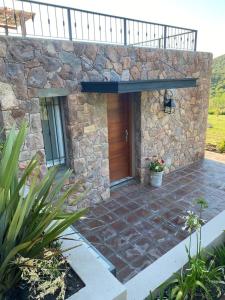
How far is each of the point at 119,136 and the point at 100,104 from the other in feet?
3.51

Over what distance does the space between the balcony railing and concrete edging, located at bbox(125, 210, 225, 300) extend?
3247mm

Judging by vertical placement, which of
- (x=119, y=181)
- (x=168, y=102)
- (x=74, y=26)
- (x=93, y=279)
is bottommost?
(x=119, y=181)

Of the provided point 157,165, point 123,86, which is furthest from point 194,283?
point 157,165

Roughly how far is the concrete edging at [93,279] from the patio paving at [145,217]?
1251 millimetres

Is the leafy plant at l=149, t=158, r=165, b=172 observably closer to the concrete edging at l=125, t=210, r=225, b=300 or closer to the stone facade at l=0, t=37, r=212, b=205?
the stone facade at l=0, t=37, r=212, b=205

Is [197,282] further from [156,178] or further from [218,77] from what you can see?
[218,77]

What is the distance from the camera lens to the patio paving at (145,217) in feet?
10.1

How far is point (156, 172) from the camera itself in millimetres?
4902

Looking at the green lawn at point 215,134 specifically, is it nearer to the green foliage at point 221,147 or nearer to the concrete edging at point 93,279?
the green foliage at point 221,147

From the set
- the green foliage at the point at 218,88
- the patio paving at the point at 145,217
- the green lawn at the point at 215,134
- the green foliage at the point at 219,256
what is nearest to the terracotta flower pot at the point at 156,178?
the patio paving at the point at 145,217

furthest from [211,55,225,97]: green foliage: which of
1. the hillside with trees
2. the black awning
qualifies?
the black awning

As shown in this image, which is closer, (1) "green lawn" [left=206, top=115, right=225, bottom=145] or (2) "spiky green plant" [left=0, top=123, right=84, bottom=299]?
(2) "spiky green plant" [left=0, top=123, right=84, bottom=299]

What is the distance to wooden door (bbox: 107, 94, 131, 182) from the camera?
15.2 ft

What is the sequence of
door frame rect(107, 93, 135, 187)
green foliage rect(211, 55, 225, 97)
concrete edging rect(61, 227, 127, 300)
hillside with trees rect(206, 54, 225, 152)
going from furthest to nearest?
green foliage rect(211, 55, 225, 97), hillside with trees rect(206, 54, 225, 152), door frame rect(107, 93, 135, 187), concrete edging rect(61, 227, 127, 300)
